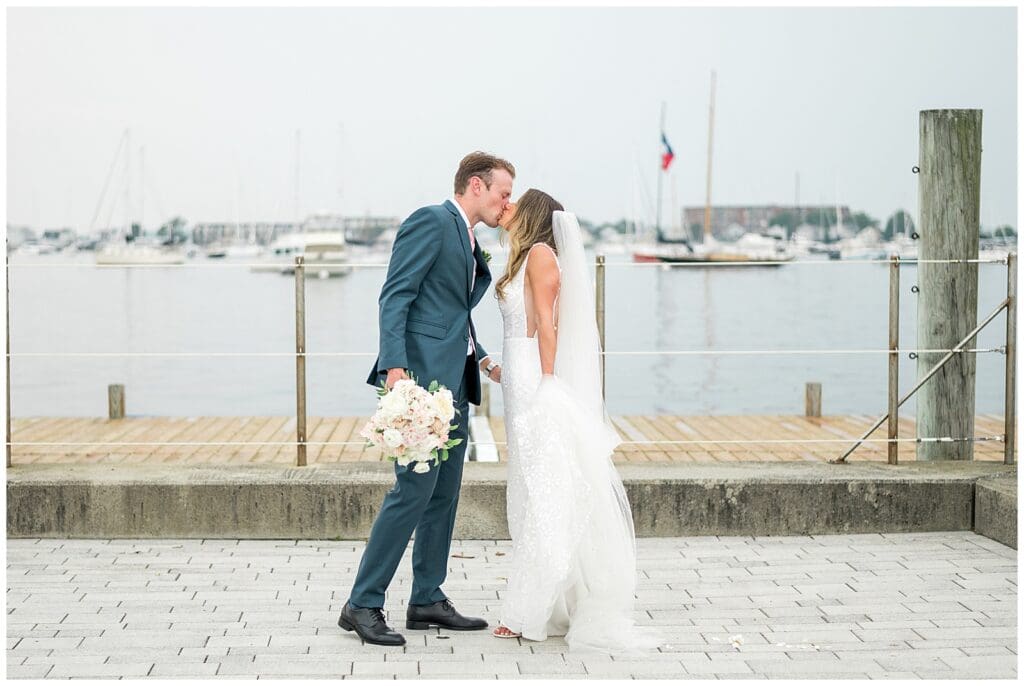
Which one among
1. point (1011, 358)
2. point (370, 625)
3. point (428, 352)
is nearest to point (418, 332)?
point (428, 352)

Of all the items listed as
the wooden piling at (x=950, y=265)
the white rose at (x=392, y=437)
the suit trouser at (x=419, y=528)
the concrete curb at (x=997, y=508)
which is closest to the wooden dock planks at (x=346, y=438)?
the wooden piling at (x=950, y=265)

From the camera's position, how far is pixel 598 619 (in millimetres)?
4426

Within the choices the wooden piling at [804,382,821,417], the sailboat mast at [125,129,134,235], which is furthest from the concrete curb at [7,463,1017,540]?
the sailboat mast at [125,129,134,235]

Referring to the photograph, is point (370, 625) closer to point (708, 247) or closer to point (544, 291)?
point (544, 291)

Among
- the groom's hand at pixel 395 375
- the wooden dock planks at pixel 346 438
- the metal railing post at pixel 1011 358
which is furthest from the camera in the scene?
the wooden dock planks at pixel 346 438

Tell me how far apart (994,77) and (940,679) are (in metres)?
49.8

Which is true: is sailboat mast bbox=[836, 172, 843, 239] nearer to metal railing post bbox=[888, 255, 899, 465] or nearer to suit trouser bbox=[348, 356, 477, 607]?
metal railing post bbox=[888, 255, 899, 465]

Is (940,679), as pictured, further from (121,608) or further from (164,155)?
(164,155)

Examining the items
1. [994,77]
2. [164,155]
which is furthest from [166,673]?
[164,155]

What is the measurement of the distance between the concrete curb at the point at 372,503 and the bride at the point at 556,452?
4.98 ft

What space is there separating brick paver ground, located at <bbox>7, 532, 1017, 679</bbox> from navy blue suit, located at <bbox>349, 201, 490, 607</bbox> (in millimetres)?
310

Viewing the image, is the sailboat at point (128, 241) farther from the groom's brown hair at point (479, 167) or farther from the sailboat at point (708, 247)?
the groom's brown hair at point (479, 167)

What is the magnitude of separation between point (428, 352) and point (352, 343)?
1250 inches

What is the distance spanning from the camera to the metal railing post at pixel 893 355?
641 centimetres
